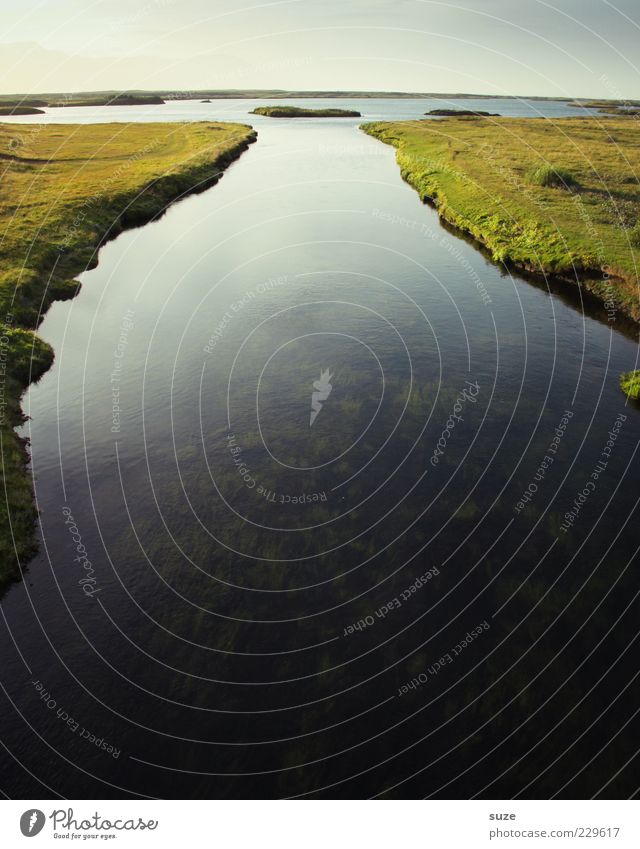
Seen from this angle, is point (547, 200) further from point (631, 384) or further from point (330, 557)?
point (330, 557)

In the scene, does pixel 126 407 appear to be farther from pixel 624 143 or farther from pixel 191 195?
pixel 624 143

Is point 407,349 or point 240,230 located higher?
point 240,230

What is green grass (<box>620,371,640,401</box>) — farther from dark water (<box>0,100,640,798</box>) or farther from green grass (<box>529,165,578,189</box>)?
green grass (<box>529,165,578,189</box>)

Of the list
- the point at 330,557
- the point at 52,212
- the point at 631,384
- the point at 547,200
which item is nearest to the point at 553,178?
the point at 547,200

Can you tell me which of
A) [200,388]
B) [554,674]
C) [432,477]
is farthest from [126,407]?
[554,674]

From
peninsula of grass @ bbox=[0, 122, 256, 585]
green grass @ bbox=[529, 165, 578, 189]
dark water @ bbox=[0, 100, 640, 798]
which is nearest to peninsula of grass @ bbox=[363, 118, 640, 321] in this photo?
green grass @ bbox=[529, 165, 578, 189]

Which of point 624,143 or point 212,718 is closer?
point 212,718
